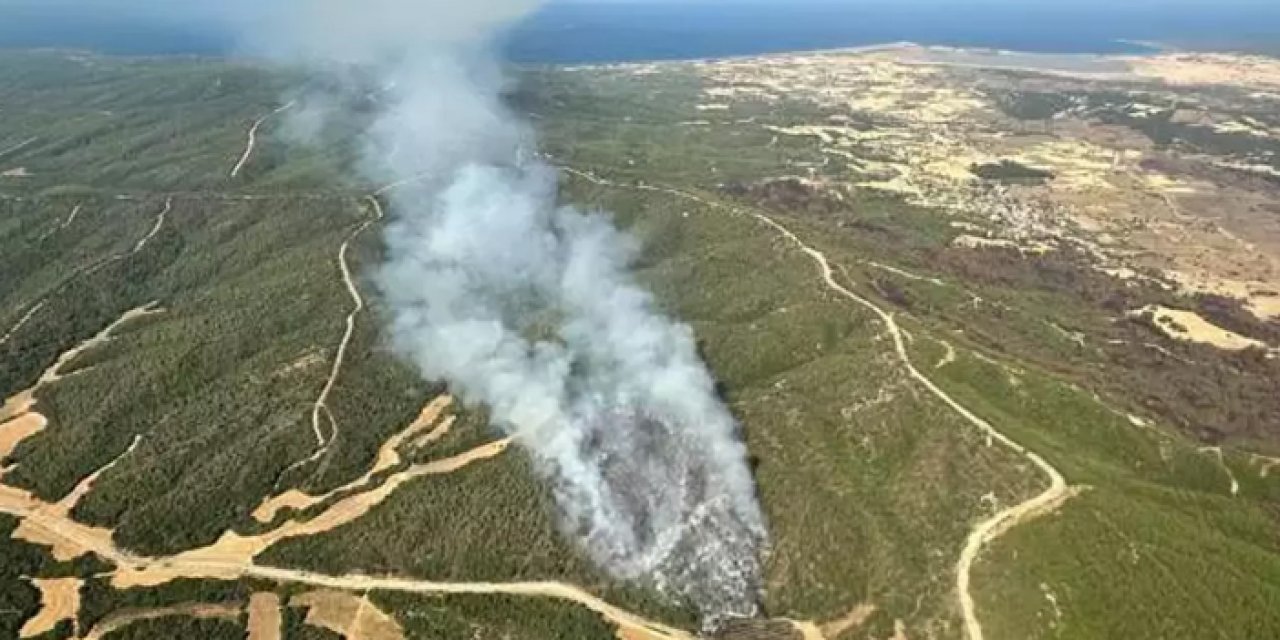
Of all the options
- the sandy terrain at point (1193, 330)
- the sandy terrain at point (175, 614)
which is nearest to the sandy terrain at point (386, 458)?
the sandy terrain at point (175, 614)

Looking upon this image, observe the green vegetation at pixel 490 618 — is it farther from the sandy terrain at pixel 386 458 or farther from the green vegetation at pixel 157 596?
the sandy terrain at pixel 386 458

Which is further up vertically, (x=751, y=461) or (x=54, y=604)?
(x=751, y=461)

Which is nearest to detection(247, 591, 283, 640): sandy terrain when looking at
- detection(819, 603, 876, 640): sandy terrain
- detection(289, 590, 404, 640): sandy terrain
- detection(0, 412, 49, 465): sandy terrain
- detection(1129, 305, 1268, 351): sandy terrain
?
detection(289, 590, 404, 640): sandy terrain

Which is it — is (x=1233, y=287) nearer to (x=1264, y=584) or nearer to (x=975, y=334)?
(x=975, y=334)

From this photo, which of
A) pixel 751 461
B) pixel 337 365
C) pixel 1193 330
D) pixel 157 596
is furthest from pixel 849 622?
pixel 1193 330

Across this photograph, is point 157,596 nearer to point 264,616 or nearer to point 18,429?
point 264,616

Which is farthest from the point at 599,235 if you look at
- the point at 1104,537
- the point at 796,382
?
the point at 1104,537

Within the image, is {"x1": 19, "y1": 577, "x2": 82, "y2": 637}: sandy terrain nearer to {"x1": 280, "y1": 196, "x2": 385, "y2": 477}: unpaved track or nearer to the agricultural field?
the agricultural field
